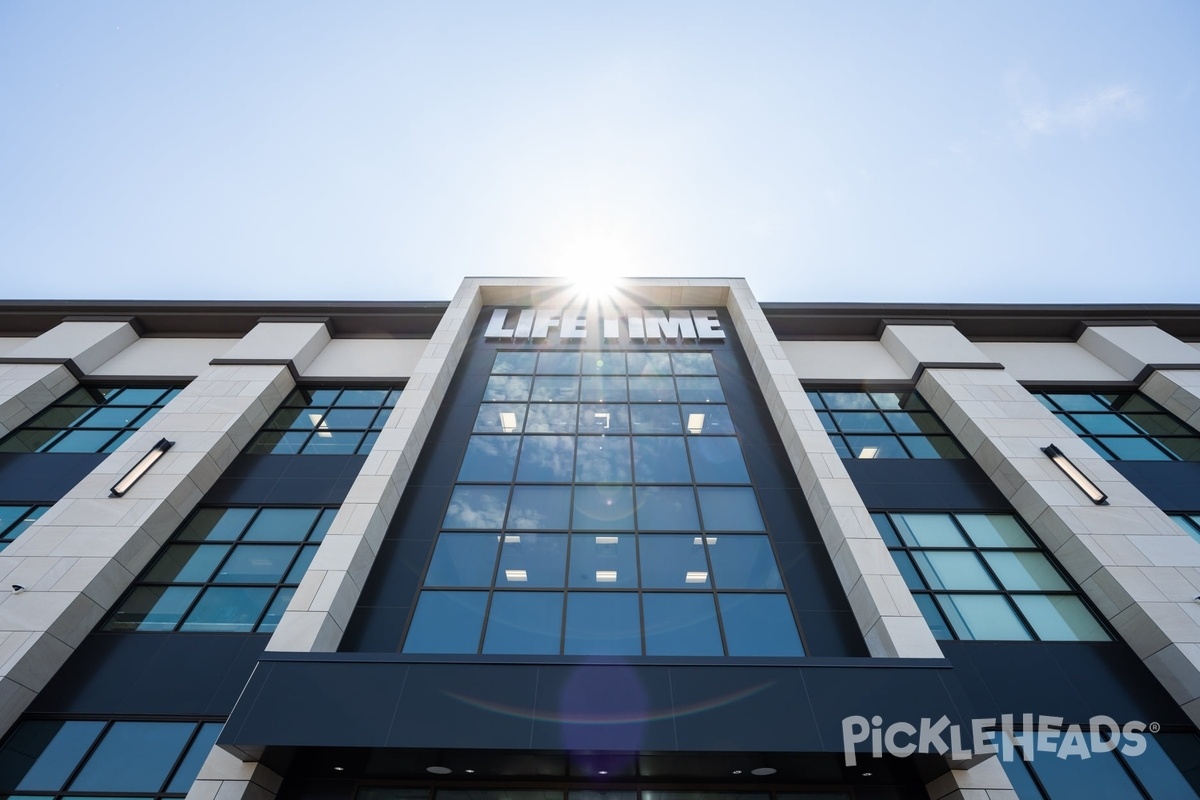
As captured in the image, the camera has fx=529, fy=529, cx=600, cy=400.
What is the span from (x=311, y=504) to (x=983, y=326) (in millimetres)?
23598

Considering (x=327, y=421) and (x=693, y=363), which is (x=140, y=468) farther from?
(x=693, y=363)

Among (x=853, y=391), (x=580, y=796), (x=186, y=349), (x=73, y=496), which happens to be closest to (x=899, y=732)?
(x=580, y=796)

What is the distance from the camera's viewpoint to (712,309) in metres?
20.9

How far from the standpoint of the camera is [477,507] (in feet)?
41.7

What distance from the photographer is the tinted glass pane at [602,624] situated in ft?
32.1

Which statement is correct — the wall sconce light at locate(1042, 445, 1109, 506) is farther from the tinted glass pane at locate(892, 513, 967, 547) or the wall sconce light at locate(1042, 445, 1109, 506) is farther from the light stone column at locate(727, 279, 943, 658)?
the light stone column at locate(727, 279, 943, 658)

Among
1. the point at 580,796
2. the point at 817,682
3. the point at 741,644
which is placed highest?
the point at 741,644

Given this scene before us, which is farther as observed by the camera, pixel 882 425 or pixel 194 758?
pixel 882 425

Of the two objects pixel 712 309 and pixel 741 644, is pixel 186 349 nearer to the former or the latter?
pixel 712 309

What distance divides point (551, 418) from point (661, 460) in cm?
361

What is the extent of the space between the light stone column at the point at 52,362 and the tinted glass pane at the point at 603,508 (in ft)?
56.6

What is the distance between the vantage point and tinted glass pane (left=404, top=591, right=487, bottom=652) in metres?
9.84

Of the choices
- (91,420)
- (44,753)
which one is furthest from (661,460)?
(91,420)

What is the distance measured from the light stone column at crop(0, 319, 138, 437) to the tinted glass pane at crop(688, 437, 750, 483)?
20061 mm
